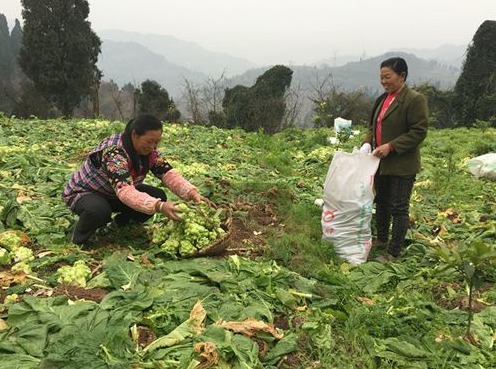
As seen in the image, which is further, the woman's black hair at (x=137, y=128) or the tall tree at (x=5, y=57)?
the tall tree at (x=5, y=57)

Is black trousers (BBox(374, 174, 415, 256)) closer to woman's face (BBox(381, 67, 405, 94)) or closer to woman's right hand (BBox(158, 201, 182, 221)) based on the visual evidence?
woman's face (BBox(381, 67, 405, 94))

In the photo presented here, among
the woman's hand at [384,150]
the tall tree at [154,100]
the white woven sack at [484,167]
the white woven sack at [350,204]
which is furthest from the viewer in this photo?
the tall tree at [154,100]

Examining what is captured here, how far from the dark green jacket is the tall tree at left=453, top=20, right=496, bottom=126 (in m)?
23.9

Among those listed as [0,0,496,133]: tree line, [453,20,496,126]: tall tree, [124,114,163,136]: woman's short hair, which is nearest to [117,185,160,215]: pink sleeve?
[124,114,163,136]: woman's short hair

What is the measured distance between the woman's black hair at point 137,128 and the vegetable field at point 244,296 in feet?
2.28

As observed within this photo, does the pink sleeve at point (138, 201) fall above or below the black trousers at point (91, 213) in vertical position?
above

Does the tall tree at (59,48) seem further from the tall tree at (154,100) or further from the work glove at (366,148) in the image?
the work glove at (366,148)

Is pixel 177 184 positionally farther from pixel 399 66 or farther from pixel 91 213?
pixel 399 66

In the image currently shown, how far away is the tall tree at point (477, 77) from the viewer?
25469mm

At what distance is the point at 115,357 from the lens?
2434 mm

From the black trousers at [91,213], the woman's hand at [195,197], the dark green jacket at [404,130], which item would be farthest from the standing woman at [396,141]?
the black trousers at [91,213]

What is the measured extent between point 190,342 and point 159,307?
1.42 ft

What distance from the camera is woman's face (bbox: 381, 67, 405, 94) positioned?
410 centimetres

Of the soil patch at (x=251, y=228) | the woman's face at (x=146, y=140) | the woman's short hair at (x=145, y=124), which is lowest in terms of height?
the soil patch at (x=251, y=228)
